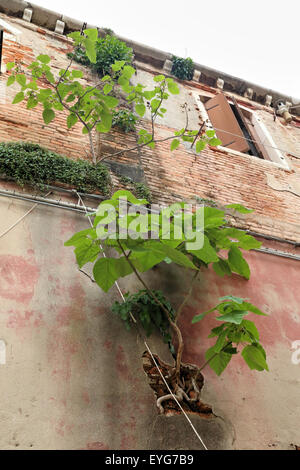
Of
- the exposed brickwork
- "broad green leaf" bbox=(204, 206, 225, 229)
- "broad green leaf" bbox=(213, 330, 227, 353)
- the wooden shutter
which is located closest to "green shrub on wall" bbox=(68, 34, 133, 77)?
the exposed brickwork

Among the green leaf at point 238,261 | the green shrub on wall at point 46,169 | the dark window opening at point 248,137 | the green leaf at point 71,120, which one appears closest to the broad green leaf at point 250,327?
the green leaf at point 238,261

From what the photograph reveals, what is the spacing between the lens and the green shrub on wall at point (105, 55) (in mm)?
5816

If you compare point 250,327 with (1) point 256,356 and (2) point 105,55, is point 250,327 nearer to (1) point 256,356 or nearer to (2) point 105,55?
(1) point 256,356

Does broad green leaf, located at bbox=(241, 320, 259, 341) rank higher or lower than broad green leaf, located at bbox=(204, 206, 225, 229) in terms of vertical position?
lower

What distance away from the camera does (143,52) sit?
7.39 meters

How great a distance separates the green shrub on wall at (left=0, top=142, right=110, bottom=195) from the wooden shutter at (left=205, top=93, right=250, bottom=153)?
10.8 feet

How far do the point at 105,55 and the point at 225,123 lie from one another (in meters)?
2.68

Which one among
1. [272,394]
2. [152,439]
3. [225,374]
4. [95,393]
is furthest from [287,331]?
[95,393]

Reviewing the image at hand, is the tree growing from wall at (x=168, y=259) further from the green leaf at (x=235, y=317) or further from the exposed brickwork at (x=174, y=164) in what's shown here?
the exposed brickwork at (x=174, y=164)

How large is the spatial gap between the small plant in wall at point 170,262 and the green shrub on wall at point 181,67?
236 inches

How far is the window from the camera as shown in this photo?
249 inches

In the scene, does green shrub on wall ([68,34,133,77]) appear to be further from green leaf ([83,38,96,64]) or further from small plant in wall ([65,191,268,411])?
small plant in wall ([65,191,268,411])

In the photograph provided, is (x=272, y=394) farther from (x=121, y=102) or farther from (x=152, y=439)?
(x=121, y=102)

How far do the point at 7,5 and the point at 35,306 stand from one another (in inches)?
260
